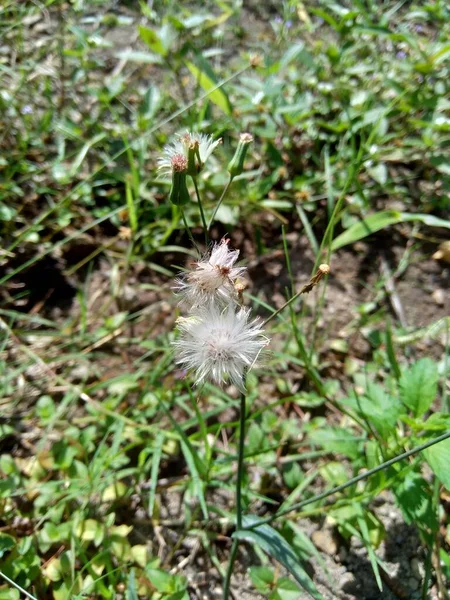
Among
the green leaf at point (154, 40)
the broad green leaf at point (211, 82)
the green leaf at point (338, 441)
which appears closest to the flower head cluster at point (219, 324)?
the green leaf at point (338, 441)

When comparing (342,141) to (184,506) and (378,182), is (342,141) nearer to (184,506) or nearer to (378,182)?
(378,182)

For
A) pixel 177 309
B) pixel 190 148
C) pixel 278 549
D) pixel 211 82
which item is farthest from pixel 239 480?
pixel 211 82

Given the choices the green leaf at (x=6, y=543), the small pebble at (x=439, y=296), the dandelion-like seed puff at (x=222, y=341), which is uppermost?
the dandelion-like seed puff at (x=222, y=341)

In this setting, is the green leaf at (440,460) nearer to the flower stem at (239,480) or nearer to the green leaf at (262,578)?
the flower stem at (239,480)

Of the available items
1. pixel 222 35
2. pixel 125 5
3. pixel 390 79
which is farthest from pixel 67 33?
pixel 390 79

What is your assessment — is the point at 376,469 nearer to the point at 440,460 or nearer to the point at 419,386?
the point at 440,460

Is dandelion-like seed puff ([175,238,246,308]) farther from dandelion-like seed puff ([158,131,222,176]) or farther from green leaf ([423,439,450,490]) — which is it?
green leaf ([423,439,450,490])

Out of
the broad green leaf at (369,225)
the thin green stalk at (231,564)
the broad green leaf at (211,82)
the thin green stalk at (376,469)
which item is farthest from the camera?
the broad green leaf at (211,82)
